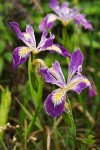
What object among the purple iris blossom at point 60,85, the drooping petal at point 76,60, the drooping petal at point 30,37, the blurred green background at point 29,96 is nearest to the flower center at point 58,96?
the purple iris blossom at point 60,85

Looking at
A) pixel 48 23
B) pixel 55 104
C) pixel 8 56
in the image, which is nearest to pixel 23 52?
pixel 55 104

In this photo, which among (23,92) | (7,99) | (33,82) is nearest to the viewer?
(33,82)

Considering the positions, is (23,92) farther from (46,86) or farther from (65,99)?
(65,99)

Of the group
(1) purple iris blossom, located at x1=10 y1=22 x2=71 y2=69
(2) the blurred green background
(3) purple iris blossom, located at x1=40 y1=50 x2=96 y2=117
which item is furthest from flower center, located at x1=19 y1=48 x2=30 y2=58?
(2) the blurred green background

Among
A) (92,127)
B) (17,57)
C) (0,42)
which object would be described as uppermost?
(0,42)

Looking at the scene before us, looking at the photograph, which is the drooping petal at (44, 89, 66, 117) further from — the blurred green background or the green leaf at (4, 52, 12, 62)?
the green leaf at (4, 52, 12, 62)

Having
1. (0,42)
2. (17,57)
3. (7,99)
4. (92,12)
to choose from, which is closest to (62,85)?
(17,57)

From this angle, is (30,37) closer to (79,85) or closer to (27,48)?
(27,48)
